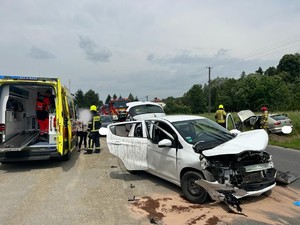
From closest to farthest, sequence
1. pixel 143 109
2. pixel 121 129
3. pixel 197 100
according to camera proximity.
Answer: pixel 121 129
pixel 143 109
pixel 197 100

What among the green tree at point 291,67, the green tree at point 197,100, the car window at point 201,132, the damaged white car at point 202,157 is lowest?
the damaged white car at point 202,157

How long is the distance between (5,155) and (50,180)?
2.08m

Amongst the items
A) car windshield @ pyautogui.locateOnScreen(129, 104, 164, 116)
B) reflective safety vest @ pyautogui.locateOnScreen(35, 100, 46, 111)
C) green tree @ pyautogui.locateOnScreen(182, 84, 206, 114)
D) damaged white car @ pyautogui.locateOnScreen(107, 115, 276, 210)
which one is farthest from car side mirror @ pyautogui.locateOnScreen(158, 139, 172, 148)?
green tree @ pyautogui.locateOnScreen(182, 84, 206, 114)

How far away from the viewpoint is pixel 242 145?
5520 millimetres

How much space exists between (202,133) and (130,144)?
1.98 metres

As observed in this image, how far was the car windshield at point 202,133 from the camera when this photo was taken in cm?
619

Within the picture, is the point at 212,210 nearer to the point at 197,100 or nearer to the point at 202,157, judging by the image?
the point at 202,157

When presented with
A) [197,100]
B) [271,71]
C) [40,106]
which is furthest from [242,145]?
[271,71]

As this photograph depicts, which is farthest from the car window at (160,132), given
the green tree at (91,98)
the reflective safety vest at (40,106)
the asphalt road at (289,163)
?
the green tree at (91,98)

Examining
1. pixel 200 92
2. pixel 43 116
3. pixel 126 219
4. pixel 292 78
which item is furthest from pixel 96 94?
pixel 126 219

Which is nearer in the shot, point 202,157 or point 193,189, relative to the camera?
point 202,157

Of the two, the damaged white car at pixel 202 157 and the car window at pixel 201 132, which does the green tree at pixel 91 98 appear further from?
the car window at pixel 201 132

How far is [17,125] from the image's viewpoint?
1113cm

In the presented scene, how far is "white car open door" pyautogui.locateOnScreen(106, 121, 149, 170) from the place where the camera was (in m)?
7.34
